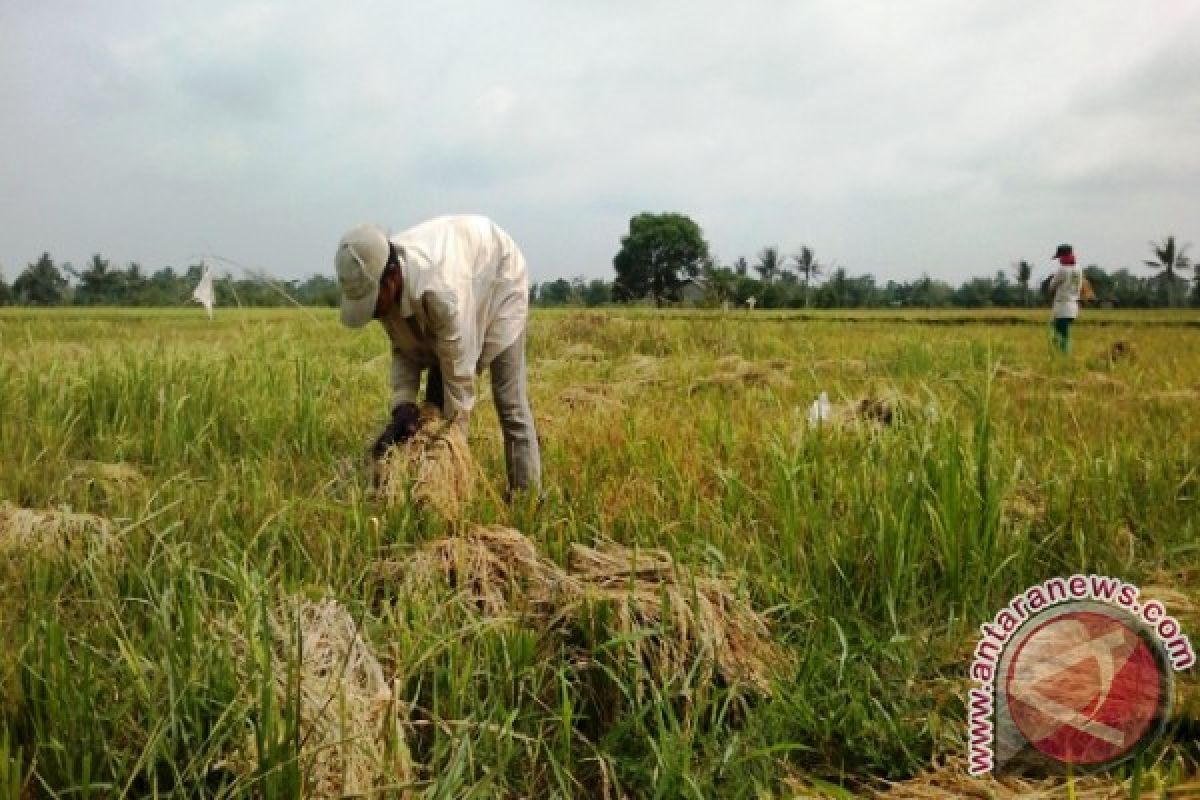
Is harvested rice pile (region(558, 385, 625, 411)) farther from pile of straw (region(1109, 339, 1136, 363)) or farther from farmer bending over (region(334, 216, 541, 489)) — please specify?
pile of straw (region(1109, 339, 1136, 363))

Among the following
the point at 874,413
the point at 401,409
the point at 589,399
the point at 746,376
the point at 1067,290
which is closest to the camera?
the point at 401,409

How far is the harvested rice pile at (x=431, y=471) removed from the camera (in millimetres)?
2684

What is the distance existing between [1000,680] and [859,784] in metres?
0.35

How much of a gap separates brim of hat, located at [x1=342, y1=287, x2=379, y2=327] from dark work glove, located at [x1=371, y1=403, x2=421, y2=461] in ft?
1.17

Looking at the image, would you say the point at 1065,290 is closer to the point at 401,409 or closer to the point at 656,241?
the point at 401,409

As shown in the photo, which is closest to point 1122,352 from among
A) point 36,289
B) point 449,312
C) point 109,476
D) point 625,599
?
point 449,312

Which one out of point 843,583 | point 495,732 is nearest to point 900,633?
point 843,583

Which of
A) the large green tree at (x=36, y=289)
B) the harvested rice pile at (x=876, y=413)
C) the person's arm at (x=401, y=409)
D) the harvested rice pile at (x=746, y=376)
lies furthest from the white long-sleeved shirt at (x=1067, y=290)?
the large green tree at (x=36, y=289)

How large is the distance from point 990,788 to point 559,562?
1214 mm

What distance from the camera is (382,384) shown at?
5738mm

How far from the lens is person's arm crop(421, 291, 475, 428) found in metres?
3.01

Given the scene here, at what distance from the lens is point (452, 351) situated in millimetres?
3072

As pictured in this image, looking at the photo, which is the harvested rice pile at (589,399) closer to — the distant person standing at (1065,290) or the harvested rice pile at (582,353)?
the harvested rice pile at (582,353)

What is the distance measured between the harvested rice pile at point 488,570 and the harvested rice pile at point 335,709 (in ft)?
1.19
